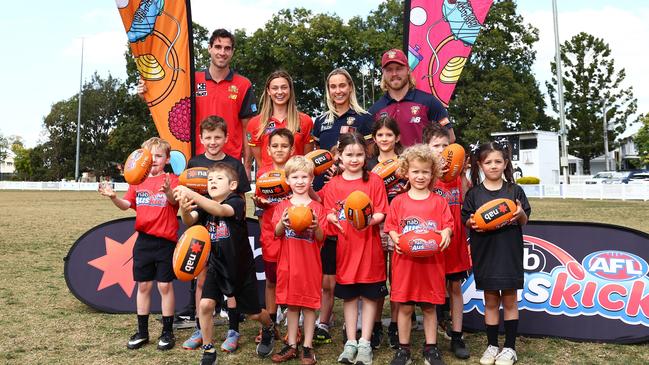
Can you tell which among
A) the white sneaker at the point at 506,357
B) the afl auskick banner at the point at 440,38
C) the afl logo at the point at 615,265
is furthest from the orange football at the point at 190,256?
the afl auskick banner at the point at 440,38

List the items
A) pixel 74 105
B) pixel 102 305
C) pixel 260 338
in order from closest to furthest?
1. pixel 260 338
2. pixel 102 305
3. pixel 74 105

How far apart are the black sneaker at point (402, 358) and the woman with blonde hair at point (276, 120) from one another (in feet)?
6.52

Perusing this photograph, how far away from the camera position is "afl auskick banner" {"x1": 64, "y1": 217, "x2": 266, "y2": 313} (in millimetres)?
5484

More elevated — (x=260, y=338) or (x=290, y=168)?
(x=290, y=168)

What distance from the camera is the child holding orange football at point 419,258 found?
12.6ft

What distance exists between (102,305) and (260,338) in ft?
6.74

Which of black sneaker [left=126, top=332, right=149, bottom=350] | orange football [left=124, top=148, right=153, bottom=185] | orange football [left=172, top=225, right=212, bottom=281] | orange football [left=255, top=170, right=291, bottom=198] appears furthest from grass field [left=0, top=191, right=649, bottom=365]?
orange football [left=124, top=148, right=153, bottom=185]

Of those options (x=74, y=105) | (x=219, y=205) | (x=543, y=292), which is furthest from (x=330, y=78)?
(x=74, y=105)

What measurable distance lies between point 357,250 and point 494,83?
37.4m

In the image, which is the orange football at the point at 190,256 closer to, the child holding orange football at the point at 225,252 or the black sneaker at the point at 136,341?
the child holding orange football at the point at 225,252

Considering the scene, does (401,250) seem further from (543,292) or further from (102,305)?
(102,305)

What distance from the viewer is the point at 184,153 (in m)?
5.52

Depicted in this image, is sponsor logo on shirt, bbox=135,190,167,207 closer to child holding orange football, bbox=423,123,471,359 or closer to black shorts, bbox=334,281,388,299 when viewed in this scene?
black shorts, bbox=334,281,388,299

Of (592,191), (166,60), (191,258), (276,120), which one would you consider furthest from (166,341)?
(592,191)
